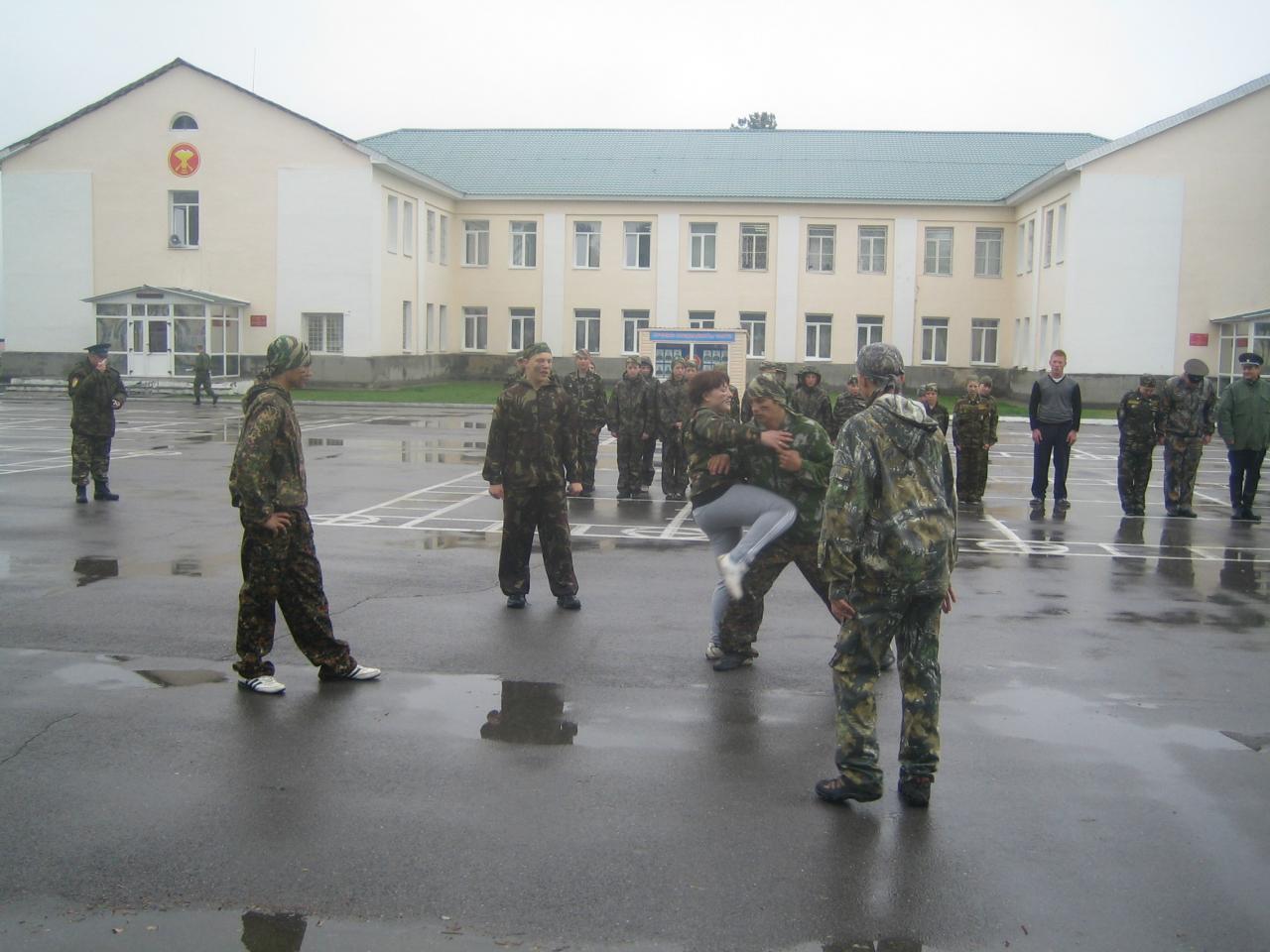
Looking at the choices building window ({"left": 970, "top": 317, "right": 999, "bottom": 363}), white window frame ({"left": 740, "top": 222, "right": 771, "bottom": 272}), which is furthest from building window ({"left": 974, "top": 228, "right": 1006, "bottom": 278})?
white window frame ({"left": 740, "top": 222, "right": 771, "bottom": 272})

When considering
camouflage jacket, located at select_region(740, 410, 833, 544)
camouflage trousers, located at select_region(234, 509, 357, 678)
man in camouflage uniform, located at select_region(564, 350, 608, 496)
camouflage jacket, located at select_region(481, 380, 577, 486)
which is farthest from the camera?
man in camouflage uniform, located at select_region(564, 350, 608, 496)

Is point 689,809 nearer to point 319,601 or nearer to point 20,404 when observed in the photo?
point 319,601

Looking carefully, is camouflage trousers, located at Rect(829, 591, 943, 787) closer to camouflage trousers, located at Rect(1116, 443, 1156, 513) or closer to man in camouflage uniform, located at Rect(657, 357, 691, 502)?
man in camouflage uniform, located at Rect(657, 357, 691, 502)

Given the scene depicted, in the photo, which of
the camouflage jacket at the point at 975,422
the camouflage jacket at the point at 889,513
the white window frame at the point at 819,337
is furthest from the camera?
the white window frame at the point at 819,337

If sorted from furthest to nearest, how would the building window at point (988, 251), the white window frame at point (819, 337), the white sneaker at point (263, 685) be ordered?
the white window frame at point (819, 337) < the building window at point (988, 251) < the white sneaker at point (263, 685)

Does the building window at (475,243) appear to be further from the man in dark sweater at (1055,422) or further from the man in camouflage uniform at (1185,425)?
the man in camouflage uniform at (1185,425)

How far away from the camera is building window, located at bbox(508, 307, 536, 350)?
5275 centimetres

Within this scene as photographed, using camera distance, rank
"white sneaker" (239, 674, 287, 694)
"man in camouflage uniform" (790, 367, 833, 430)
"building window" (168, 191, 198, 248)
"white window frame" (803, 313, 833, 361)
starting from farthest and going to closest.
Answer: "white window frame" (803, 313, 833, 361), "building window" (168, 191, 198, 248), "man in camouflage uniform" (790, 367, 833, 430), "white sneaker" (239, 674, 287, 694)

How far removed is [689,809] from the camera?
17.4 feet

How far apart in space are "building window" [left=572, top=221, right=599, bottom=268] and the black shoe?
47434 mm

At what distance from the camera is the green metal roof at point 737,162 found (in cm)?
5050

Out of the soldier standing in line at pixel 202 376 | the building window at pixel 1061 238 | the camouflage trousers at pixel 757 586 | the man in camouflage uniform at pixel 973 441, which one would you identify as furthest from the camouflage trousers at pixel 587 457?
the building window at pixel 1061 238

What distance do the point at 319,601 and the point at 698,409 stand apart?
8.43 ft

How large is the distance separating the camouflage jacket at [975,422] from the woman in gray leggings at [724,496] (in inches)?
357
